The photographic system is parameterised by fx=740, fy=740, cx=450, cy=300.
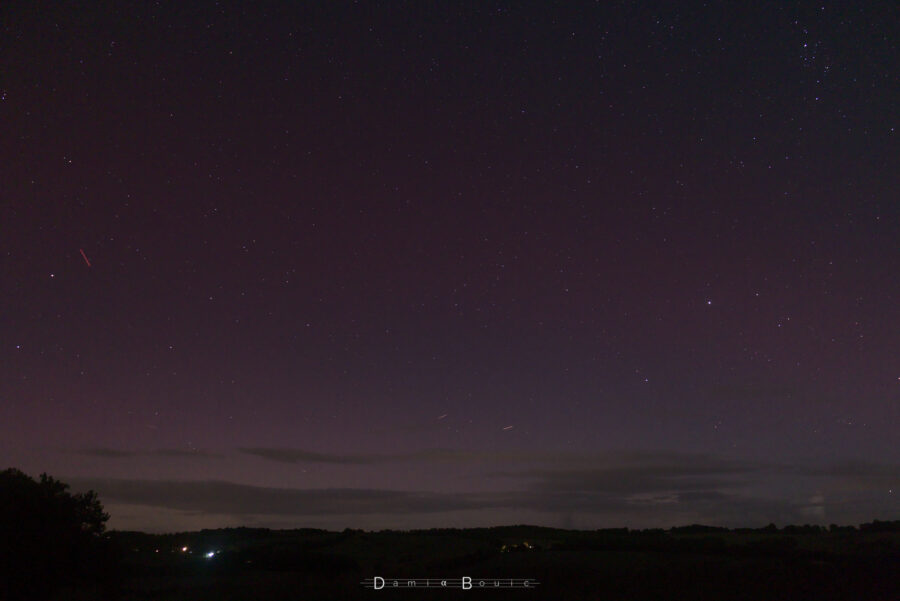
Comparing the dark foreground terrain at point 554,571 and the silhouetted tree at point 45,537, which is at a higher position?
the silhouetted tree at point 45,537

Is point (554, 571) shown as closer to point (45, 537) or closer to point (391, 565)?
point (391, 565)

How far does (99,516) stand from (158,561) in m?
26.6

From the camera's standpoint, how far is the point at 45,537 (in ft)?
85.6

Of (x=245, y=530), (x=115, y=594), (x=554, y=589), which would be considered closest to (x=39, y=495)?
(x=115, y=594)

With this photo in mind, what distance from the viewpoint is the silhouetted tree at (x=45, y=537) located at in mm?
24562

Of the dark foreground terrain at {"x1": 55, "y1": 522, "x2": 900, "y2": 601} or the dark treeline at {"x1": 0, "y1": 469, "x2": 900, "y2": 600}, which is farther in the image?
the dark foreground terrain at {"x1": 55, "y1": 522, "x2": 900, "y2": 601}

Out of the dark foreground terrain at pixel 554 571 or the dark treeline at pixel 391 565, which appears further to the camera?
→ the dark foreground terrain at pixel 554 571

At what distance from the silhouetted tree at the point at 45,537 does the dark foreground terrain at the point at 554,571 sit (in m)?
0.83

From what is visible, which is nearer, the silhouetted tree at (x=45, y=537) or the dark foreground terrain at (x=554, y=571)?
the silhouetted tree at (x=45, y=537)

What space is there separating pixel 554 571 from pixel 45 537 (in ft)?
83.9

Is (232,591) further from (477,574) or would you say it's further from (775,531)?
(775,531)

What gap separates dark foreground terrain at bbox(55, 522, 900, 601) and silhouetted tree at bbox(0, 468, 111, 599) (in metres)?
0.83

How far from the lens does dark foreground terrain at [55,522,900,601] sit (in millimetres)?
32875

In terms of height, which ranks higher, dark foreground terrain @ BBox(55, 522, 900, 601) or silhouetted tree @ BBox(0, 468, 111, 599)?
silhouetted tree @ BBox(0, 468, 111, 599)
